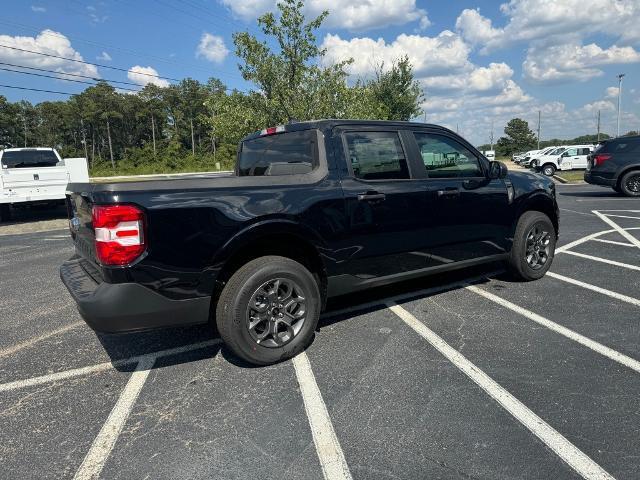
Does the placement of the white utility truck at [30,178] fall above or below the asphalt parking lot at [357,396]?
Result: above

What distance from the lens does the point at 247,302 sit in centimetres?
311

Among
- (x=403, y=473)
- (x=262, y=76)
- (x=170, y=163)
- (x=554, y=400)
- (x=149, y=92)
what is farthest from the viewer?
(x=149, y=92)

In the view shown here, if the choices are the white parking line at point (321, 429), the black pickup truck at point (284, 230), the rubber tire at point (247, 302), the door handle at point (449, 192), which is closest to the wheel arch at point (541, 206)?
the black pickup truck at point (284, 230)

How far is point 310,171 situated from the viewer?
3.54 metres

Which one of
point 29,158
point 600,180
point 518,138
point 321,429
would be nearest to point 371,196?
point 321,429

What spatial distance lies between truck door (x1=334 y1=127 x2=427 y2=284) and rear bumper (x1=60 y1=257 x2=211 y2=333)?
4.27ft

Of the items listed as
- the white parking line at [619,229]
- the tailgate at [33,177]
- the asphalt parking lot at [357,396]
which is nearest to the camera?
the asphalt parking lot at [357,396]

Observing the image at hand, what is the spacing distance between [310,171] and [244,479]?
2217mm

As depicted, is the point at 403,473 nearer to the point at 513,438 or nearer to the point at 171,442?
the point at 513,438

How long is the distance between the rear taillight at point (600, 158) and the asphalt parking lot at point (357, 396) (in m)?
10.9

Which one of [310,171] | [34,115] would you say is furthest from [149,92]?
[310,171]

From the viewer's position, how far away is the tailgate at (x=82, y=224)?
2949mm

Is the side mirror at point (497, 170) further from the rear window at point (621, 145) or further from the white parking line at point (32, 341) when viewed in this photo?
the rear window at point (621, 145)

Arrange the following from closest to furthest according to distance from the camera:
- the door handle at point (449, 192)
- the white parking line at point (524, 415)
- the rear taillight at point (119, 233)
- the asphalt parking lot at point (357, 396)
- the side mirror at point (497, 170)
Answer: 1. the white parking line at point (524, 415)
2. the asphalt parking lot at point (357, 396)
3. the rear taillight at point (119, 233)
4. the door handle at point (449, 192)
5. the side mirror at point (497, 170)
